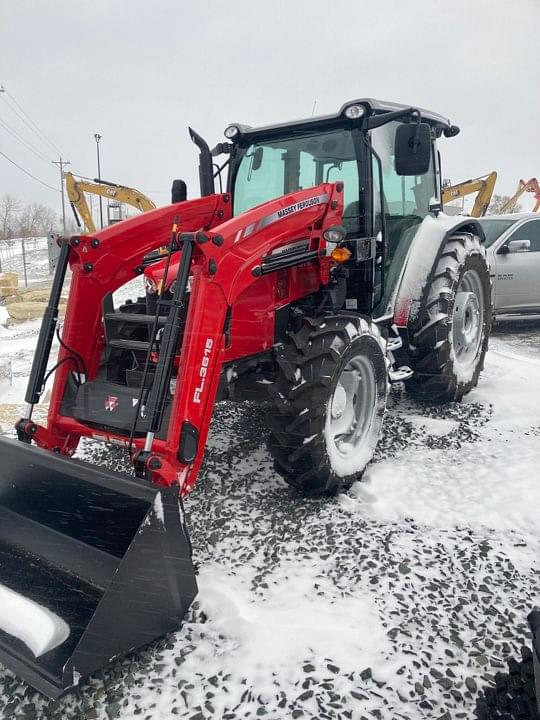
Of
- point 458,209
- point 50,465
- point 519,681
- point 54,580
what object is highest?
point 458,209

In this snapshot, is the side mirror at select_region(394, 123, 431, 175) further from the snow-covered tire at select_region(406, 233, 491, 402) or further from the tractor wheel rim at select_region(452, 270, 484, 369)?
the tractor wheel rim at select_region(452, 270, 484, 369)

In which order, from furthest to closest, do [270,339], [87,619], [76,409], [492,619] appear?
[270,339]
[76,409]
[492,619]
[87,619]

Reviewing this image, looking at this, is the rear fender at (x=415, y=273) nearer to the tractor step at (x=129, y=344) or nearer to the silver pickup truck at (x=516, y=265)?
the tractor step at (x=129, y=344)

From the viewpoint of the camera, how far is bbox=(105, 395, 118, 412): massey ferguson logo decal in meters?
3.02

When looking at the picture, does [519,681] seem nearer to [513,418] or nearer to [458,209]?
[513,418]

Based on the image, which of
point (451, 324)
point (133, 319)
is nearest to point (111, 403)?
point (133, 319)

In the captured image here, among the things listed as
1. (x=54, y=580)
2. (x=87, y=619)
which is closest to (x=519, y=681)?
(x=87, y=619)

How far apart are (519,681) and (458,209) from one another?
1200 cm

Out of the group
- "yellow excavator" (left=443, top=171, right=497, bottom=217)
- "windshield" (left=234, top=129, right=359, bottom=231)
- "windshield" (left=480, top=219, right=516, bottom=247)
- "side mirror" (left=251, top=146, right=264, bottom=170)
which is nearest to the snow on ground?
"windshield" (left=234, top=129, right=359, bottom=231)

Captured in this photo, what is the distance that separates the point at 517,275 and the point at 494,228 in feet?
2.94

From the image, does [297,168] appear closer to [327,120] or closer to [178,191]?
[327,120]

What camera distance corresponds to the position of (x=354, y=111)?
12.1ft

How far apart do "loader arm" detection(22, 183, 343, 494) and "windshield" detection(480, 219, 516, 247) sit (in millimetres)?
5499

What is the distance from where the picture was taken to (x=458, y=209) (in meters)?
12.6
